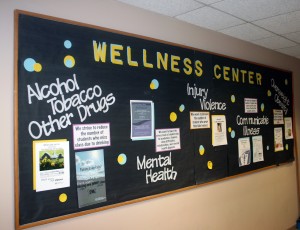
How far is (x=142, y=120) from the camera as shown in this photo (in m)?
2.37

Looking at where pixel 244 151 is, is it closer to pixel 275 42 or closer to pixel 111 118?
pixel 275 42

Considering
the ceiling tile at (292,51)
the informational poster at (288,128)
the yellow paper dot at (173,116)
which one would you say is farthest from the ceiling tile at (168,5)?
the informational poster at (288,128)

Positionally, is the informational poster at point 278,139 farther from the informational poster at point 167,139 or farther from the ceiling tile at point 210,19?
the informational poster at point 167,139

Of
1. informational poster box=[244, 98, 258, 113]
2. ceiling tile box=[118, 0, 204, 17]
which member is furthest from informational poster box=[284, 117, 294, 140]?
ceiling tile box=[118, 0, 204, 17]

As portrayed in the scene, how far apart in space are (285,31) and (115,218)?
2.74 metres

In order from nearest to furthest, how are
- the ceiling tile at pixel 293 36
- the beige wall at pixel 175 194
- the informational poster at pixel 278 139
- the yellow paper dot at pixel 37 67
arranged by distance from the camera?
the beige wall at pixel 175 194 < the yellow paper dot at pixel 37 67 < the ceiling tile at pixel 293 36 < the informational poster at pixel 278 139

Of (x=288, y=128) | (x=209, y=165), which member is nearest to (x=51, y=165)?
(x=209, y=165)

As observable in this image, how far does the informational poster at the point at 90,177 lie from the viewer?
6.50 feet

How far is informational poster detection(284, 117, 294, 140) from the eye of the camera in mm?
4206

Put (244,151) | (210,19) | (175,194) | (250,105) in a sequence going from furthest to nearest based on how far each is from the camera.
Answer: (250,105) → (244,151) → (210,19) → (175,194)

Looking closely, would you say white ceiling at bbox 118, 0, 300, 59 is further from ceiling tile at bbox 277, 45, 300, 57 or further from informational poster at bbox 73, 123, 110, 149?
informational poster at bbox 73, 123, 110, 149

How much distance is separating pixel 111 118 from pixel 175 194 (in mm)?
995

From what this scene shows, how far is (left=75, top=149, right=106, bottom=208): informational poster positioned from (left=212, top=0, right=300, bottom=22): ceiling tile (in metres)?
1.62

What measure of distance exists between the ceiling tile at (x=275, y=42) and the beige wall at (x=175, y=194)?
113mm
